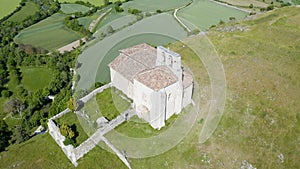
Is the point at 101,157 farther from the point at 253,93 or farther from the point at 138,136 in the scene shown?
the point at 253,93

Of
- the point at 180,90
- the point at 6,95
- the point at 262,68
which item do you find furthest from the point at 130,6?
the point at 180,90

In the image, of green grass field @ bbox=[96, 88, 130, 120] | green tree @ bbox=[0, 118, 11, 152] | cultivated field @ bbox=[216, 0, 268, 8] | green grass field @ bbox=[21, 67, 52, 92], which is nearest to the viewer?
green grass field @ bbox=[96, 88, 130, 120]

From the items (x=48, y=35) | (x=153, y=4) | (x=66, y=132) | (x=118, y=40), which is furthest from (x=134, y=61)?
(x=153, y=4)

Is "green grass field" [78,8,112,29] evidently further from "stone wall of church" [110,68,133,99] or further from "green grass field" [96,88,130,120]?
"green grass field" [96,88,130,120]

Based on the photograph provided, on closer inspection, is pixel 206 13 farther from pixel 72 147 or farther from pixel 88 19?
pixel 72 147

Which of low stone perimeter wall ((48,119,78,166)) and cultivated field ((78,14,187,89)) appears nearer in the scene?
low stone perimeter wall ((48,119,78,166))

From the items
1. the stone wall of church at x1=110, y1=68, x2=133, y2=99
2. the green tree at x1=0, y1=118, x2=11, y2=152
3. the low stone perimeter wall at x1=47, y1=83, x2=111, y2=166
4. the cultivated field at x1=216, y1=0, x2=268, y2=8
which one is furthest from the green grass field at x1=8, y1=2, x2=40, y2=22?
the cultivated field at x1=216, y1=0, x2=268, y2=8

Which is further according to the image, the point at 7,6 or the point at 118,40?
the point at 7,6

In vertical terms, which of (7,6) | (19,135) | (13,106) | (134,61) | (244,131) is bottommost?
(13,106)
